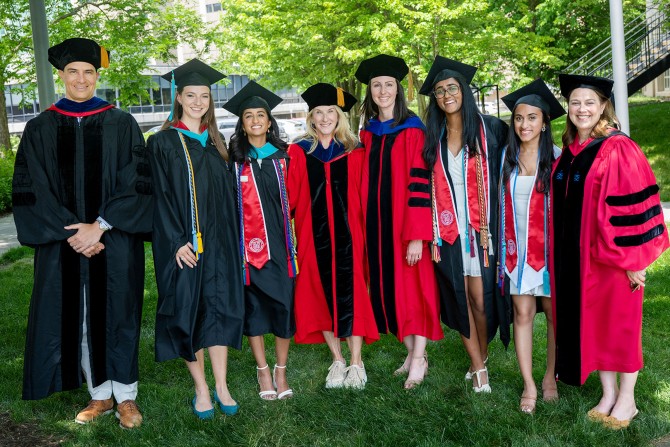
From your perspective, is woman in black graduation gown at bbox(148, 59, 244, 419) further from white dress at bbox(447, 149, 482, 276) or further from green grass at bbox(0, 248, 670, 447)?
white dress at bbox(447, 149, 482, 276)

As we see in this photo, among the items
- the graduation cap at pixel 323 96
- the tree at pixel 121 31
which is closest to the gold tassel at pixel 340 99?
the graduation cap at pixel 323 96

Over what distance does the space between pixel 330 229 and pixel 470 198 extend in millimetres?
909

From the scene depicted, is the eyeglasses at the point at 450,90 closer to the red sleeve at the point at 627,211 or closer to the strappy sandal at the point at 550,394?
the red sleeve at the point at 627,211

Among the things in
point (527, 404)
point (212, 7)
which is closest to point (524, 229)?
point (527, 404)

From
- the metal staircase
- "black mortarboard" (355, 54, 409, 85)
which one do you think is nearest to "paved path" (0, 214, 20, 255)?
"black mortarboard" (355, 54, 409, 85)

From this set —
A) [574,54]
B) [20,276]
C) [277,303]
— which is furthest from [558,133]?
[277,303]

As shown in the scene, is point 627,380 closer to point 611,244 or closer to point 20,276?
point 611,244

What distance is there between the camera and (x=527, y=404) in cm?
405

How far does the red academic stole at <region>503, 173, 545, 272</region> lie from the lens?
398 centimetres

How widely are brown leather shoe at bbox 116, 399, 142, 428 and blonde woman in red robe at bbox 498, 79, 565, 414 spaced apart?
7.29ft

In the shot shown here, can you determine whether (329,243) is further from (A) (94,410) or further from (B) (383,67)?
(A) (94,410)

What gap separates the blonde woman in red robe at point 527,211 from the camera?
3.99m

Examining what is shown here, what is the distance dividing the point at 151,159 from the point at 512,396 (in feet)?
8.39

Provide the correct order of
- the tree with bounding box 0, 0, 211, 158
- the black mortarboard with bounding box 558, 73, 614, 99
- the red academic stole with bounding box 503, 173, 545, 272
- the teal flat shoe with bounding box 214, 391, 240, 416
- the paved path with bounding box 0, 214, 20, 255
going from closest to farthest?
the black mortarboard with bounding box 558, 73, 614, 99 → the red academic stole with bounding box 503, 173, 545, 272 → the teal flat shoe with bounding box 214, 391, 240, 416 → the paved path with bounding box 0, 214, 20, 255 → the tree with bounding box 0, 0, 211, 158
